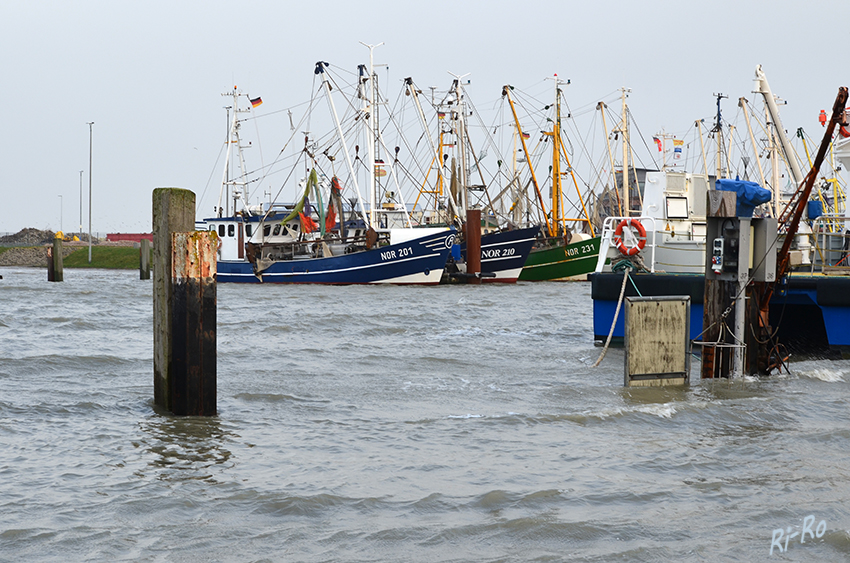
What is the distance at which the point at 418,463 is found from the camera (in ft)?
25.7

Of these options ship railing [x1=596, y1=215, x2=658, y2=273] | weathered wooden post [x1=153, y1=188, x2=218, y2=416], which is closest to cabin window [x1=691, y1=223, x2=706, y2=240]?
ship railing [x1=596, y1=215, x2=658, y2=273]

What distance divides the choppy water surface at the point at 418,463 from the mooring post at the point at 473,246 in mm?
27200

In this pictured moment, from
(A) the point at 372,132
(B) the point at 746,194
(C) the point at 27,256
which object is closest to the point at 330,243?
(A) the point at 372,132

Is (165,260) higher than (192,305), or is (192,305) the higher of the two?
(165,260)

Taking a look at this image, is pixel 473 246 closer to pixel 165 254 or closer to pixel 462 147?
pixel 462 147

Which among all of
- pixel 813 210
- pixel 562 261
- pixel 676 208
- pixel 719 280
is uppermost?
pixel 676 208

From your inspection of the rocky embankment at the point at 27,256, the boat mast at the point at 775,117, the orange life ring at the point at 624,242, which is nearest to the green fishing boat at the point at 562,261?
the orange life ring at the point at 624,242

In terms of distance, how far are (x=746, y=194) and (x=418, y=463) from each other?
6926 mm

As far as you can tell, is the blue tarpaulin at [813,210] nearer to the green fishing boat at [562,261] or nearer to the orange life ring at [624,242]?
the orange life ring at [624,242]

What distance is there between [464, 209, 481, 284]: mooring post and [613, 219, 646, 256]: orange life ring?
24.7 m

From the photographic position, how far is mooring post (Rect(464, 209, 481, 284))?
42.4 m

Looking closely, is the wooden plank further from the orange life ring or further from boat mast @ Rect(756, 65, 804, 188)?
boat mast @ Rect(756, 65, 804, 188)

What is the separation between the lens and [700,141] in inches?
2061

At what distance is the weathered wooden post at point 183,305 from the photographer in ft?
29.4
